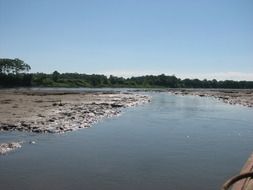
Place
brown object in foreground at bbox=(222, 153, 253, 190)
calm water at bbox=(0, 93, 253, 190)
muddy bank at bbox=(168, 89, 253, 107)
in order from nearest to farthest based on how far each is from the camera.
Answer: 1. brown object in foreground at bbox=(222, 153, 253, 190)
2. calm water at bbox=(0, 93, 253, 190)
3. muddy bank at bbox=(168, 89, 253, 107)

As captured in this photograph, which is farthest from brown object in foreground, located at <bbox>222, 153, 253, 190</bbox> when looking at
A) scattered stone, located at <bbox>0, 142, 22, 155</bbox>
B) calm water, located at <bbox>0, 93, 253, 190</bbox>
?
scattered stone, located at <bbox>0, 142, 22, 155</bbox>

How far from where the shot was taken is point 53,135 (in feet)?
64.0

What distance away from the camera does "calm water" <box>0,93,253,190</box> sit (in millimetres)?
11125

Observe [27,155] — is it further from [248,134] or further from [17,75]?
[17,75]

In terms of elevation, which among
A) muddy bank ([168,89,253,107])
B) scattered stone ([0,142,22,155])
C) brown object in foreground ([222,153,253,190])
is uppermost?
brown object in foreground ([222,153,253,190])

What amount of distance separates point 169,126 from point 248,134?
5.33 m

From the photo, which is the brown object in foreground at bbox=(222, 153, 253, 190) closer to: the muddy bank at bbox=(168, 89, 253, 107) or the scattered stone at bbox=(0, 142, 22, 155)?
the scattered stone at bbox=(0, 142, 22, 155)

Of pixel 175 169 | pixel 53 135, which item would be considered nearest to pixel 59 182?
pixel 175 169

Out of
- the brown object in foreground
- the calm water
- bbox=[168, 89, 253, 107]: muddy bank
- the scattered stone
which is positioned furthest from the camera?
bbox=[168, 89, 253, 107]: muddy bank

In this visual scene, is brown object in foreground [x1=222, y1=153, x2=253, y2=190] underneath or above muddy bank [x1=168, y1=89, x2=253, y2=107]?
above

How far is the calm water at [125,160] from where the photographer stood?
1112cm

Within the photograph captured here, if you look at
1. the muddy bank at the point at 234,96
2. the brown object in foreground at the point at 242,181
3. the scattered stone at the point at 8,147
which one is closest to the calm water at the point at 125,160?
the scattered stone at the point at 8,147

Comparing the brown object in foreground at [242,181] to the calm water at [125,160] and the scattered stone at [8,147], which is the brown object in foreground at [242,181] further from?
the scattered stone at [8,147]

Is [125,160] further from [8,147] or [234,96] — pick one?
[234,96]
